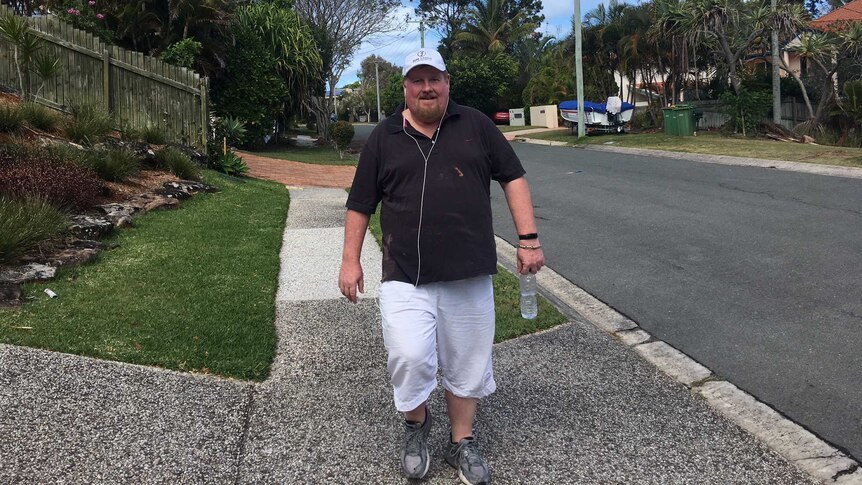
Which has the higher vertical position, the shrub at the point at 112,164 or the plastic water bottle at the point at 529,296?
the shrub at the point at 112,164

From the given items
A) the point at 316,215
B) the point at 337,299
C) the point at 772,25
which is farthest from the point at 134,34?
the point at 772,25

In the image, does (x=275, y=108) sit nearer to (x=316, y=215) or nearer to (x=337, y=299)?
(x=316, y=215)

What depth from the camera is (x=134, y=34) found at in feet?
58.5

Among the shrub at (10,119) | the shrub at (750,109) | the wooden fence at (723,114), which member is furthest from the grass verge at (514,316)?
the wooden fence at (723,114)

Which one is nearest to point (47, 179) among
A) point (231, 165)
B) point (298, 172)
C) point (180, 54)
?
point (231, 165)

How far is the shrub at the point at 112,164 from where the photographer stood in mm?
9013

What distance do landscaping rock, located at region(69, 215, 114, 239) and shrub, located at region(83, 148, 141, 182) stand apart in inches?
66.9

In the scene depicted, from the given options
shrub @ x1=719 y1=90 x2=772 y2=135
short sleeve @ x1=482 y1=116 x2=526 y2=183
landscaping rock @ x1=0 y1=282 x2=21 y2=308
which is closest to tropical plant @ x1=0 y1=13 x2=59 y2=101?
landscaping rock @ x1=0 y1=282 x2=21 y2=308

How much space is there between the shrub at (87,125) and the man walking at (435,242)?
26.7 ft

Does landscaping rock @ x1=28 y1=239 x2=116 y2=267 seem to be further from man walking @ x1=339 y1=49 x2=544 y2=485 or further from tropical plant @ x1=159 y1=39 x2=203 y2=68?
tropical plant @ x1=159 y1=39 x2=203 y2=68

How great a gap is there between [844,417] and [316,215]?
26.2ft

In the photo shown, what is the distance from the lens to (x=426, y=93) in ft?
10.00

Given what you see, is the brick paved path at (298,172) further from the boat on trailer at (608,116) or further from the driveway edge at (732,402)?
the boat on trailer at (608,116)

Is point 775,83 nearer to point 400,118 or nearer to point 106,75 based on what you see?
point 106,75
